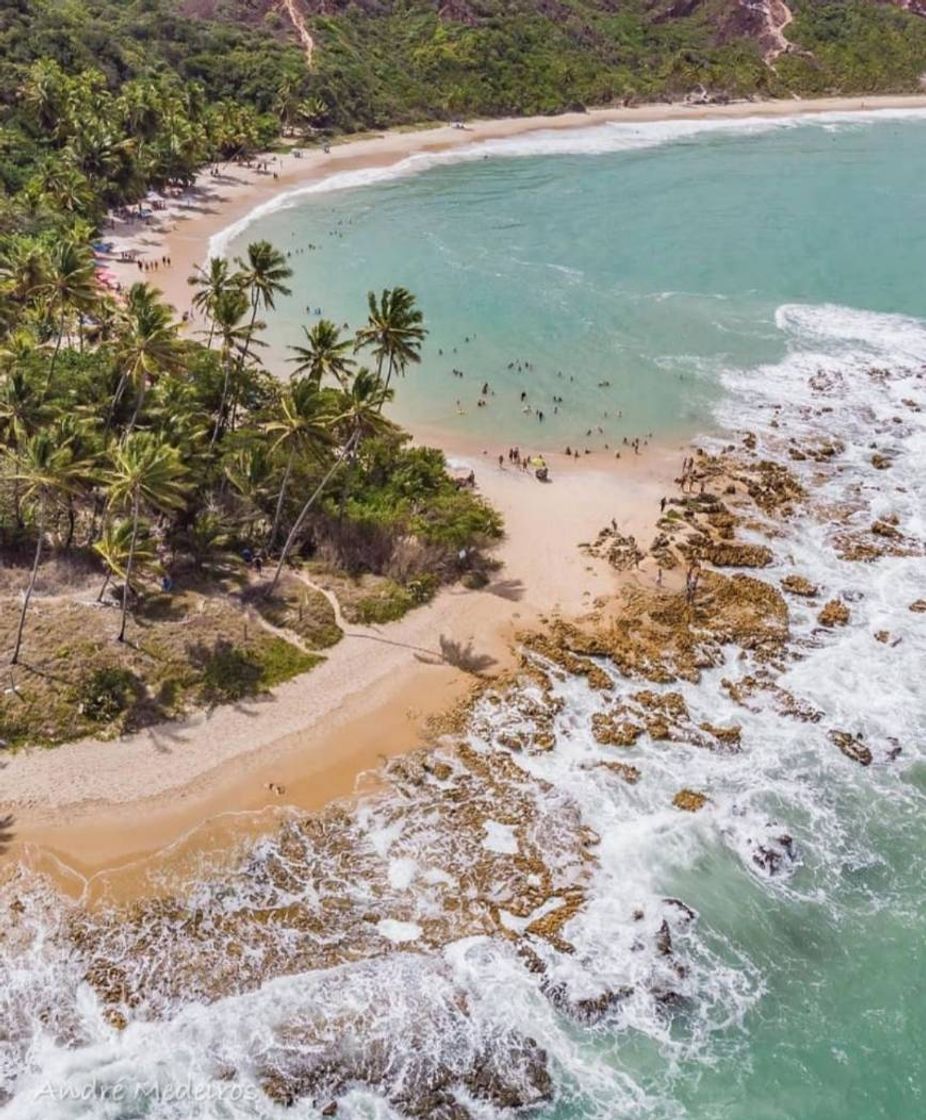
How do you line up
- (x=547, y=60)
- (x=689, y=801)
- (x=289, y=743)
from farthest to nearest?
1. (x=547, y=60)
2. (x=289, y=743)
3. (x=689, y=801)

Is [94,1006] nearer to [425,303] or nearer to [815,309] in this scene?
[425,303]

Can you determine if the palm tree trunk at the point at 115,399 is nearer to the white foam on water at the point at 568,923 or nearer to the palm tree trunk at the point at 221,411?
the palm tree trunk at the point at 221,411

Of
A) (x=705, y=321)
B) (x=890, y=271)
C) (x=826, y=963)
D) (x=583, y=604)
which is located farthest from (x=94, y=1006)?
(x=890, y=271)

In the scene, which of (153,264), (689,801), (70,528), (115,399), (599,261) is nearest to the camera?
(689,801)

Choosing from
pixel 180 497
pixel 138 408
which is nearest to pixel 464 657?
pixel 180 497

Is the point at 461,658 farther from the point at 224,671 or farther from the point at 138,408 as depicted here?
the point at 138,408

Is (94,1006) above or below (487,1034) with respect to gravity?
above
